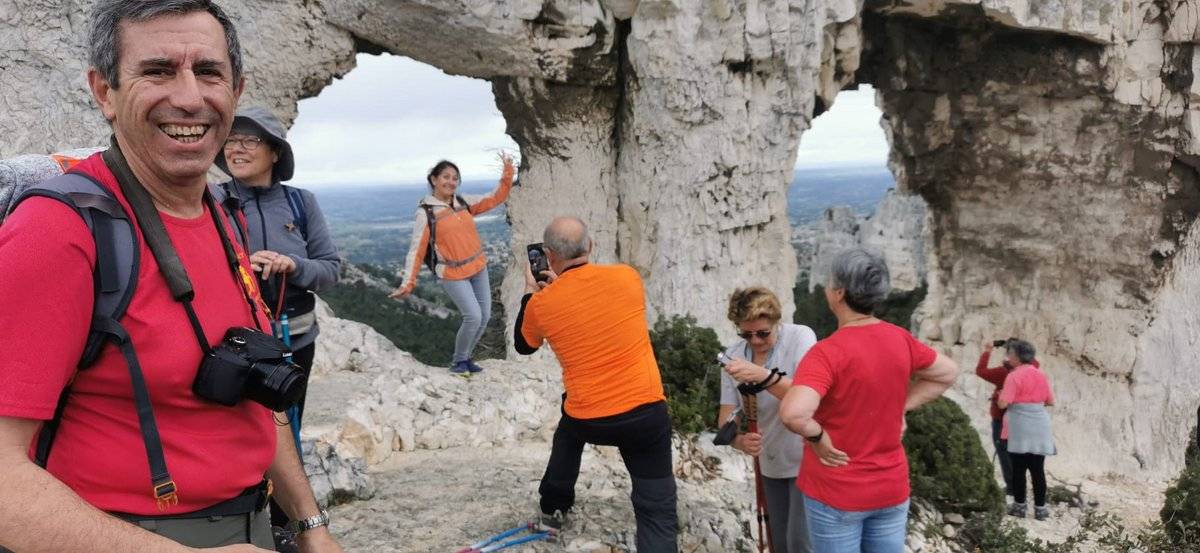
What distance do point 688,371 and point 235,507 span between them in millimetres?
6218

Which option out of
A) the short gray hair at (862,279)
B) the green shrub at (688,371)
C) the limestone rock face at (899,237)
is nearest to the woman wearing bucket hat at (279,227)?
the short gray hair at (862,279)

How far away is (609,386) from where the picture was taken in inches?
123

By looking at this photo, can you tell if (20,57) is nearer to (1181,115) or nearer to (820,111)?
(820,111)

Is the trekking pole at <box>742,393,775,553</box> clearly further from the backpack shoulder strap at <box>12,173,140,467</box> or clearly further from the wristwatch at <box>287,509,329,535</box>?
the backpack shoulder strap at <box>12,173,140,467</box>

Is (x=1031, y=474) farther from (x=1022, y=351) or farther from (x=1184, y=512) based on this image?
(x=1022, y=351)

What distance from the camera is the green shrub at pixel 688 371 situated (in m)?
6.48

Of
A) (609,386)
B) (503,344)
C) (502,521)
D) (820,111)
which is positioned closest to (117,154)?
(609,386)

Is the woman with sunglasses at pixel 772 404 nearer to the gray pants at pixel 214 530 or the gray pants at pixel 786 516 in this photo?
the gray pants at pixel 786 516

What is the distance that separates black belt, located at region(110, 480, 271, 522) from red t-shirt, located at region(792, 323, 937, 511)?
72.3 inches

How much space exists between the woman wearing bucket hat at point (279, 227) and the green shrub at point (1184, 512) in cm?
733

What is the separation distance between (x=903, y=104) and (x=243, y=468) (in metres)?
13.1

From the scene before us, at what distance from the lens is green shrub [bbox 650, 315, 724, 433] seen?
6480mm

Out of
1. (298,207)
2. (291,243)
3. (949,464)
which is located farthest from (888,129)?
(291,243)

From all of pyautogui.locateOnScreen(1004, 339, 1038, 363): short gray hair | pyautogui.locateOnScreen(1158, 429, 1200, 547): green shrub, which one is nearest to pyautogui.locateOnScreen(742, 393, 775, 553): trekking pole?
pyautogui.locateOnScreen(1004, 339, 1038, 363): short gray hair
